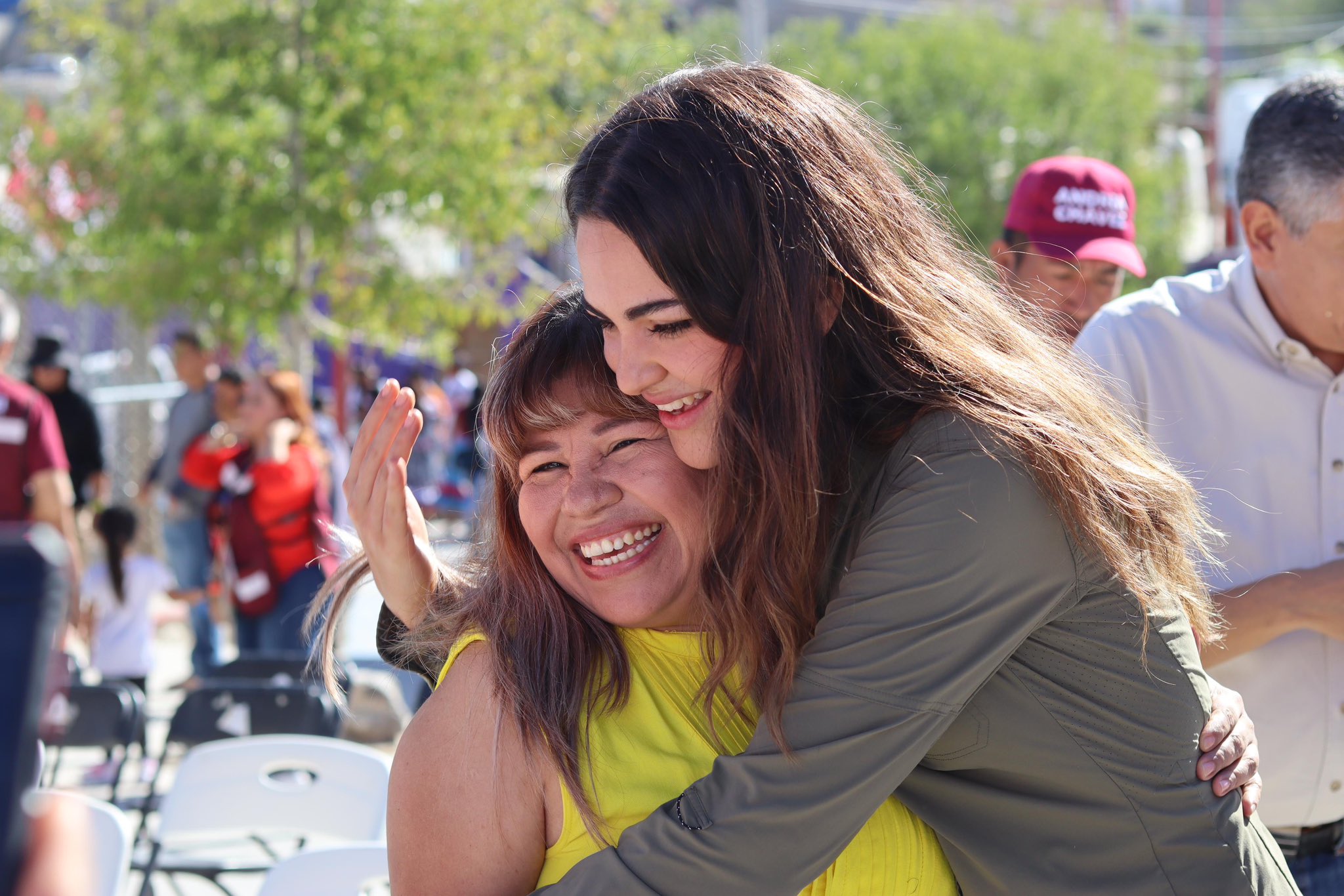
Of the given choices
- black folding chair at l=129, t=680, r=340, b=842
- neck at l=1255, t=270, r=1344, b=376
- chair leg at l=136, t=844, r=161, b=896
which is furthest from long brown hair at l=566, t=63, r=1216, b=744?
black folding chair at l=129, t=680, r=340, b=842

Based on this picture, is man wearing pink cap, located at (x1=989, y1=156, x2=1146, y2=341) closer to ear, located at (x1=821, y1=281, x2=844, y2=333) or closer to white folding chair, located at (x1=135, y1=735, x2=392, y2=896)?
Answer: ear, located at (x1=821, y1=281, x2=844, y2=333)

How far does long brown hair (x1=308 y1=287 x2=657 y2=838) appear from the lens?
6.37ft

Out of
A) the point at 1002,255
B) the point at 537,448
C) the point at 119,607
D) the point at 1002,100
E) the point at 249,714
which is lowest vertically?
the point at 1002,100

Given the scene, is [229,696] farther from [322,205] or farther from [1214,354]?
[322,205]

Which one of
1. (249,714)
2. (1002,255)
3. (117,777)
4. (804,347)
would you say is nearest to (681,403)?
(804,347)

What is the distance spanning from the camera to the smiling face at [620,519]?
2.04 m

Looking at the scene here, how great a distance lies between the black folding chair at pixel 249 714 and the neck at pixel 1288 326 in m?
3.30

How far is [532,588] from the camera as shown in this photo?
2.07m

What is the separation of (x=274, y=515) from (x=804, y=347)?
5178 millimetres

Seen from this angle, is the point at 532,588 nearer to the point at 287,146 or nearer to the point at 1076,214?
the point at 1076,214

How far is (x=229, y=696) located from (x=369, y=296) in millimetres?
4608

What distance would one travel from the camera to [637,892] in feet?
5.22

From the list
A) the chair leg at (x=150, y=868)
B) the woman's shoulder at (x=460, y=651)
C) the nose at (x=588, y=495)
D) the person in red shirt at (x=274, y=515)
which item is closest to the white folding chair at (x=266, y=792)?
the chair leg at (x=150, y=868)

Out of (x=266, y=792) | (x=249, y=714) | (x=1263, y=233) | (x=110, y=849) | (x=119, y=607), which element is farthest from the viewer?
(x=119, y=607)
